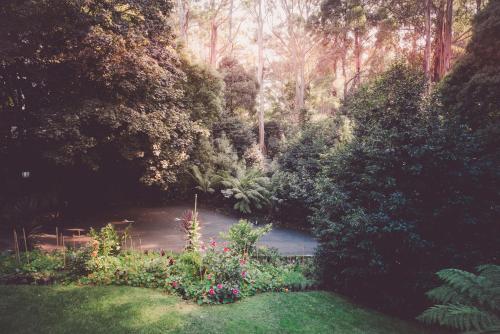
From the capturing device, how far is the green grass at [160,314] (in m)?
4.89

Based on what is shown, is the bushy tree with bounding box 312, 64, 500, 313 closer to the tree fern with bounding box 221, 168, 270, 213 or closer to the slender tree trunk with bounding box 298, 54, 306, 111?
the tree fern with bounding box 221, 168, 270, 213

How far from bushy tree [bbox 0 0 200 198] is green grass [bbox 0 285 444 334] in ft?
13.7

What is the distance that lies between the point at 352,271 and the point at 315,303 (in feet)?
3.20

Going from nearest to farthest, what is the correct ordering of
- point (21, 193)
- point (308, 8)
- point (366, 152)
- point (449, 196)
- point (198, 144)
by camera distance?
1. point (449, 196)
2. point (366, 152)
3. point (21, 193)
4. point (198, 144)
5. point (308, 8)

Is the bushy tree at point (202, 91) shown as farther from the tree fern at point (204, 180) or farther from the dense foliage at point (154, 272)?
the dense foliage at point (154, 272)

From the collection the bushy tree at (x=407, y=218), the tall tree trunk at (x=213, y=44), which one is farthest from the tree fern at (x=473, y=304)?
the tall tree trunk at (x=213, y=44)

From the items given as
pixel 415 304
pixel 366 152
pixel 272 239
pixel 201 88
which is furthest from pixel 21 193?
pixel 415 304

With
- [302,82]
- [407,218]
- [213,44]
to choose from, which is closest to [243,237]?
[407,218]

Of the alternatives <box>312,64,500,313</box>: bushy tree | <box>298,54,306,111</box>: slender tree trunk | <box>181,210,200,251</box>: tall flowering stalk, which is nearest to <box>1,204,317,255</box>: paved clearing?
<box>181,210,200,251</box>: tall flowering stalk

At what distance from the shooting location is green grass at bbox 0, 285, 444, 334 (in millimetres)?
4891

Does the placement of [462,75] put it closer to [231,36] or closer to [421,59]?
[421,59]

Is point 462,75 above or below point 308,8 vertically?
below

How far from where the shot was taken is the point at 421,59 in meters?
21.5

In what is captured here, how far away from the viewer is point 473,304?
3.71 m
